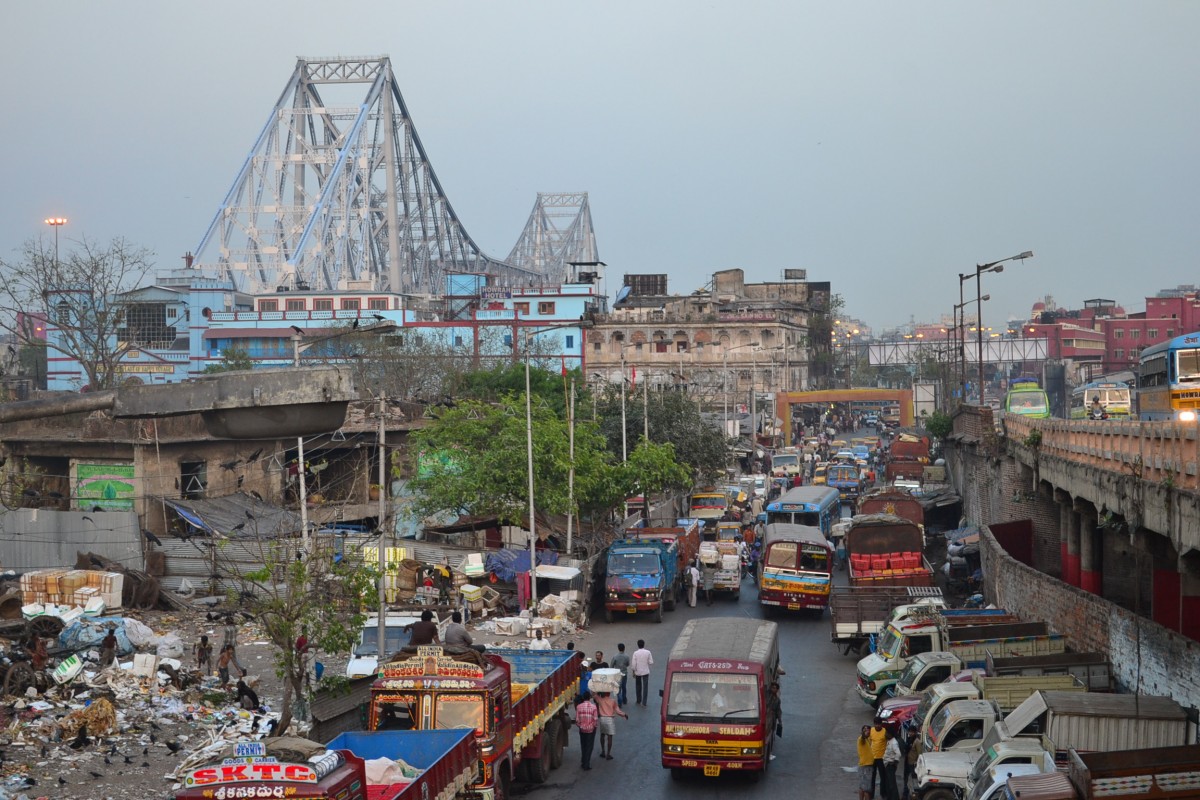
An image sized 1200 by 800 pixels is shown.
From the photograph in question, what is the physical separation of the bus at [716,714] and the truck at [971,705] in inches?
84.8

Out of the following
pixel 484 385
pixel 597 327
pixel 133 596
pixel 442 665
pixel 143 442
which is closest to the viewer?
pixel 442 665

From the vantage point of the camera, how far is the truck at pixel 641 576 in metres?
30.7

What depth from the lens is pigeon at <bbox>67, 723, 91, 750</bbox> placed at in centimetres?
1742

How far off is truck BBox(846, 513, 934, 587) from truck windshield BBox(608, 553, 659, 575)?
15.6 feet

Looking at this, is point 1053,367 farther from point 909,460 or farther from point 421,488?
point 421,488

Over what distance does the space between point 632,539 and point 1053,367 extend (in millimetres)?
81041

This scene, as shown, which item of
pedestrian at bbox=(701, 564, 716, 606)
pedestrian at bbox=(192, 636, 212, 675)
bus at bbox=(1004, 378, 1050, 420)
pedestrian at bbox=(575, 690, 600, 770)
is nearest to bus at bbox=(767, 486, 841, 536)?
pedestrian at bbox=(701, 564, 716, 606)

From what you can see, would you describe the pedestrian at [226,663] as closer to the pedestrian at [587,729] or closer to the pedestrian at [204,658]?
the pedestrian at [204,658]

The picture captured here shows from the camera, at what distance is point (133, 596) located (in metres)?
28.9

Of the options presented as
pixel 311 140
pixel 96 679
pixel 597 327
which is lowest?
pixel 96 679

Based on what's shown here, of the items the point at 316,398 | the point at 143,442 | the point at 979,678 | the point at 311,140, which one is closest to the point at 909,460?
the point at 143,442

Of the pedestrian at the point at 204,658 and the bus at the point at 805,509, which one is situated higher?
the bus at the point at 805,509

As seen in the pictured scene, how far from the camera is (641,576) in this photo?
102 feet

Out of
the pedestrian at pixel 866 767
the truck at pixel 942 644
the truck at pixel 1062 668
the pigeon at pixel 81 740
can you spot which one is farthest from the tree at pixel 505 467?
the pedestrian at pixel 866 767
